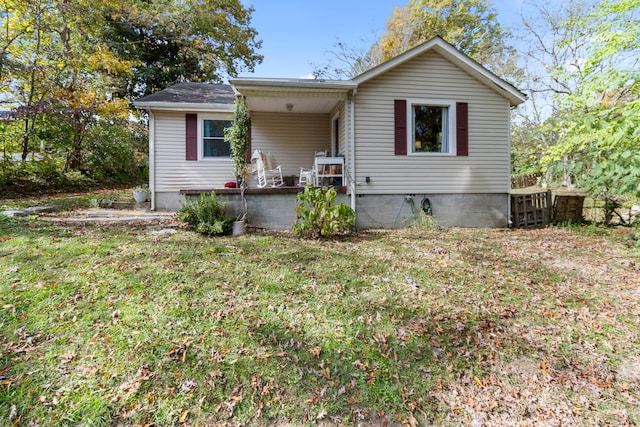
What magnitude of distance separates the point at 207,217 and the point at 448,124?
6.10 meters

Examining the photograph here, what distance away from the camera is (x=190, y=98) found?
9.16m

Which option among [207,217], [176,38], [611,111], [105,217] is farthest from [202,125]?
[176,38]

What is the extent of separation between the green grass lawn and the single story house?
2614mm

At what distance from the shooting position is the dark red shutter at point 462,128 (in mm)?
7727

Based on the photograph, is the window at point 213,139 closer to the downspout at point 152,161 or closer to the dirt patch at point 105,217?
the downspout at point 152,161

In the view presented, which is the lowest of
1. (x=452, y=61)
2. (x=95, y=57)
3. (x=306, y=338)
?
(x=306, y=338)

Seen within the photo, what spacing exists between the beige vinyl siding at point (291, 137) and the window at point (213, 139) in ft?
2.79

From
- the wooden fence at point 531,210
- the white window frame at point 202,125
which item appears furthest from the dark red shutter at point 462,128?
the white window frame at point 202,125

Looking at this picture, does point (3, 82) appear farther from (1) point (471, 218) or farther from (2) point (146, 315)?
(1) point (471, 218)

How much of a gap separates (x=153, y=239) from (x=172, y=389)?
3.51 meters

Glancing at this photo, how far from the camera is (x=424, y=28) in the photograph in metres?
19.5

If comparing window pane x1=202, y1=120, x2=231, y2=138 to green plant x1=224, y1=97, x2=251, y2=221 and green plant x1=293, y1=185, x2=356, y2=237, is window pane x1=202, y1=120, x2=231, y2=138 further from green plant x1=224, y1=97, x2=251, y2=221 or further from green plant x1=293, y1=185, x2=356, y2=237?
green plant x1=293, y1=185, x2=356, y2=237

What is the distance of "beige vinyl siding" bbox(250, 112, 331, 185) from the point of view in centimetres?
934

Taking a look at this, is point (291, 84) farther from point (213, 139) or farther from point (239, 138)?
point (213, 139)
